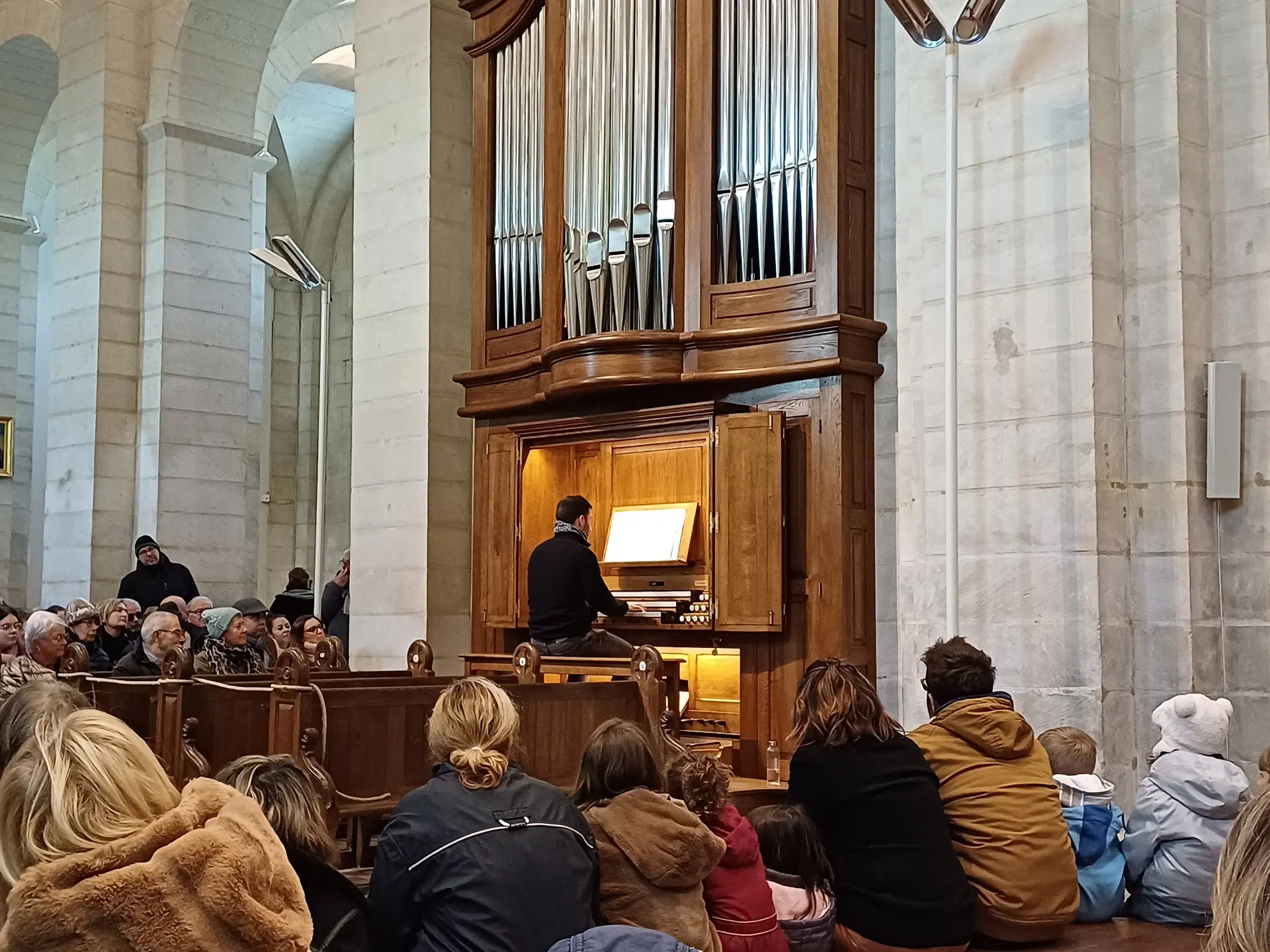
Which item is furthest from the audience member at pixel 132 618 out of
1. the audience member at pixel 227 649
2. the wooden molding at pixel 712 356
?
the wooden molding at pixel 712 356

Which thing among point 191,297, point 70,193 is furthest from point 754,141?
point 70,193

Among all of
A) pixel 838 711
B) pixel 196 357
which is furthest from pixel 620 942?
pixel 196 357

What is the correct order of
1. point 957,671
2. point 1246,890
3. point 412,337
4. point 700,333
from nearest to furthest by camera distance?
point 1246,890
point 957,671
point 700,333
point 412,337

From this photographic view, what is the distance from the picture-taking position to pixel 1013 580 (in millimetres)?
6996

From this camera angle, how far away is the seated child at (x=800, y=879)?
184 inches

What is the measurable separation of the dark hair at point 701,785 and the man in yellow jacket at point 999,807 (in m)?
1.00

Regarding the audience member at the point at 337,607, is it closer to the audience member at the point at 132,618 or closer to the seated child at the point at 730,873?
the audience member at the point at 132,618

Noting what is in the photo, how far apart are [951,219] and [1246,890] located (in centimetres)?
587

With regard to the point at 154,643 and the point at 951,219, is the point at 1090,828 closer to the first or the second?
the point at 951,219

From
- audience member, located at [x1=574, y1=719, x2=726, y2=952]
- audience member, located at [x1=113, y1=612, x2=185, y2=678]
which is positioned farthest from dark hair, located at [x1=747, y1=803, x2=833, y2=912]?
audience member, located at [x1=113, y1=612, x2=185, y2=678]

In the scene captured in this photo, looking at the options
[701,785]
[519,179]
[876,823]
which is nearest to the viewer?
[701,785]

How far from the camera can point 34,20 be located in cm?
1513

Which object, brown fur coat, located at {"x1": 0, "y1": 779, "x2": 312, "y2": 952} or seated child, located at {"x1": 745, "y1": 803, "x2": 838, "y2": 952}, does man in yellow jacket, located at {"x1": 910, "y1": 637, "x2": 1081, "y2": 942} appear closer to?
seated child, located at {"x1": 745, "y1": 803, "x2": 838, "y2": 952}

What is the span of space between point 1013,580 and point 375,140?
6.57 m
